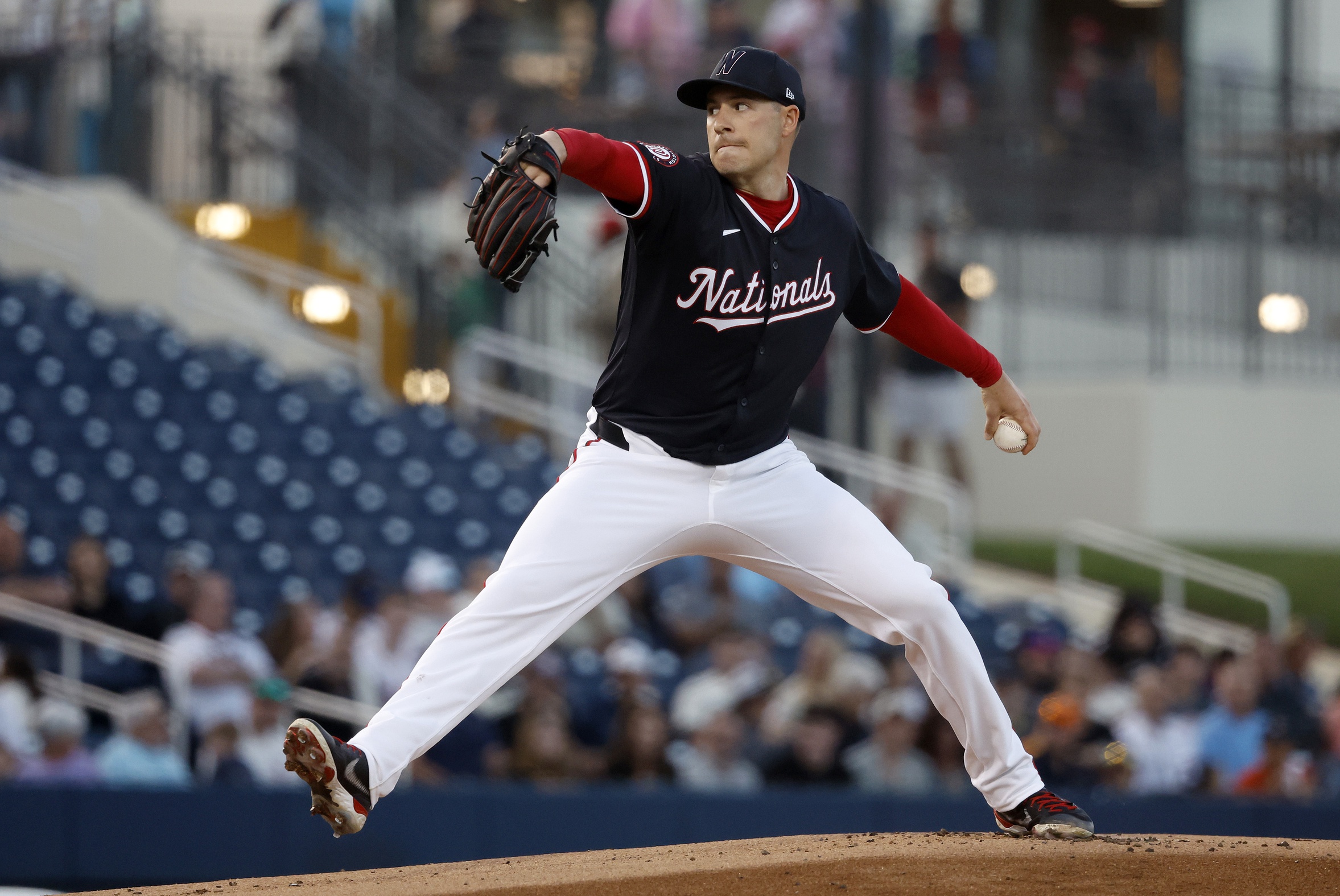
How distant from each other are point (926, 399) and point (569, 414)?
2565 millimetres

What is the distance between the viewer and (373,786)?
3.88 meters

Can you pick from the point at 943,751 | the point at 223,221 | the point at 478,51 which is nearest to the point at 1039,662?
the point at 943,751

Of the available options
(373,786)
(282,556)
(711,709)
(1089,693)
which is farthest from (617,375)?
(282,556)

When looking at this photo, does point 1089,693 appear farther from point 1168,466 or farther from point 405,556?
point 1168,466

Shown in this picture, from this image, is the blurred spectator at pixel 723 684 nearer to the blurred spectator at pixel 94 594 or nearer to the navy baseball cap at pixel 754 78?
the blurred spectator at pixel 94 594

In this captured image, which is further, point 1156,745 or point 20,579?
point 20,579

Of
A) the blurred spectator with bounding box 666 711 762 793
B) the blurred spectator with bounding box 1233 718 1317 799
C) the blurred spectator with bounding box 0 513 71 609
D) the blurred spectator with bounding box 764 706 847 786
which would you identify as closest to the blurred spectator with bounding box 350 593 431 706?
the blurred spectator with bounding box 666 711 762 793

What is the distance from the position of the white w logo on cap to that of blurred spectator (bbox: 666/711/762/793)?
429 cm

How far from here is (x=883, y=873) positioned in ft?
14.1

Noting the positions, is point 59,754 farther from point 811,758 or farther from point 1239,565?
point 1239,565

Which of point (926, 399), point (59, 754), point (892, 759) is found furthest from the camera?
point (926, 399)

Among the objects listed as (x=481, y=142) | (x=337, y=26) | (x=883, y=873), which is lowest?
(x=883, y=873)

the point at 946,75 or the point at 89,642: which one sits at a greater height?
the point at 946,75

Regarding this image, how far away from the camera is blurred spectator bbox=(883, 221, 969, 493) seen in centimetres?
1148
